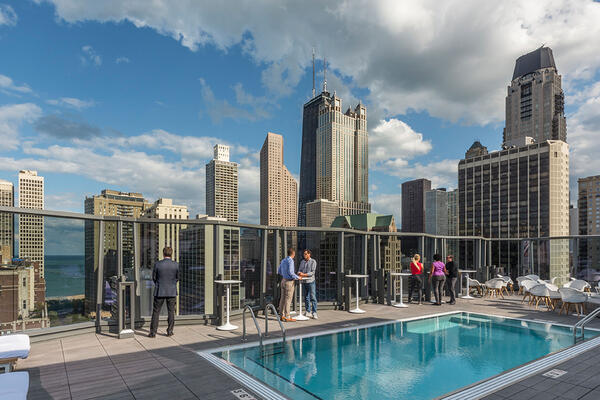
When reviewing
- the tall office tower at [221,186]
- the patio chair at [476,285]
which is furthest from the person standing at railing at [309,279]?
the tall office tower at [221,186]

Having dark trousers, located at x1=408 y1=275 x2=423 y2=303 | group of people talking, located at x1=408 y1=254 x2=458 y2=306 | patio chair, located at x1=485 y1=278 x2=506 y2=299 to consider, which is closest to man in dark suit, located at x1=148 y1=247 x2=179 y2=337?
group of people talking, located at x1=408 y1=254 x2=458 y2=306

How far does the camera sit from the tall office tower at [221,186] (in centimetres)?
18162

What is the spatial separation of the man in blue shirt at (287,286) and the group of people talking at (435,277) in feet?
13.8

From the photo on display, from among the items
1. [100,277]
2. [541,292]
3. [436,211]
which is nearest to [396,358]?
[100,277]

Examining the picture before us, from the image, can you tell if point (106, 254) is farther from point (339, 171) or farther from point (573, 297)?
point (339, 171)

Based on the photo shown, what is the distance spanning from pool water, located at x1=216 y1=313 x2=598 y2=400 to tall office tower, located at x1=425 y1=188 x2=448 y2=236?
189314 mm

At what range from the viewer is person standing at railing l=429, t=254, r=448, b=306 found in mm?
9334

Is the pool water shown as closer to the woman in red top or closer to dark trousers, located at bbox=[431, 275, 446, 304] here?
dark trousers, located at bbox=[431, 275, 446, 304]

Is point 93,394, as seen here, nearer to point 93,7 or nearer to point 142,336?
point 142,336

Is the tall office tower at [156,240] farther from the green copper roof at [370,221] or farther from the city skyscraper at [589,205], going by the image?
the city skyscraper at [589,205]

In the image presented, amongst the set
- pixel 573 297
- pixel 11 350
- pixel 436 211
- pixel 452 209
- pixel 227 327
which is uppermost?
pixel 452 209

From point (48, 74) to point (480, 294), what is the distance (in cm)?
4832

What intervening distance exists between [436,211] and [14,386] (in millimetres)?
204237

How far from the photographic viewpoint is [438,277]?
942 centimetres
